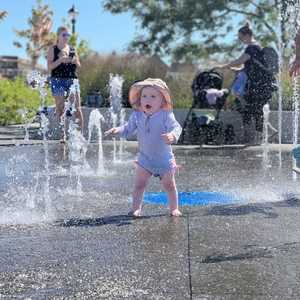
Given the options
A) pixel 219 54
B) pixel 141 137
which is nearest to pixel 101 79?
pixel 219 54

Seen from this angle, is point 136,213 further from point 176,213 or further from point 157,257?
point 157,257

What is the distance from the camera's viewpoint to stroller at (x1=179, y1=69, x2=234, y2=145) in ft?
35.6

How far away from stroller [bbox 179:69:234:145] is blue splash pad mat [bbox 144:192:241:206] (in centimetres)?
532

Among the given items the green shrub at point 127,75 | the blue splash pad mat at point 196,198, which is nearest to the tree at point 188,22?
the green shrub at point 127,75

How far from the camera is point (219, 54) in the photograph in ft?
74.6

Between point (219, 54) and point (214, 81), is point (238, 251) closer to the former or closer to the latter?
point (214, 81)

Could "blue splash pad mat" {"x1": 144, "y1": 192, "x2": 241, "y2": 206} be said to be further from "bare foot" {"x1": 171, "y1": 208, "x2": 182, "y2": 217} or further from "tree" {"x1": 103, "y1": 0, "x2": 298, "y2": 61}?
"tree" {"x1": 103, "y1": 0, "x2": 298, "y2": 61}

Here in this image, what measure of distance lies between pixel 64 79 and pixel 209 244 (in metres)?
5.97

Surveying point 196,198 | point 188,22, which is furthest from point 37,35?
point 196,198

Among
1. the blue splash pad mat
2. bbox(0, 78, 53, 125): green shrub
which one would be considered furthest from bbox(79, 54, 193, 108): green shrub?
the blue splash pad mat

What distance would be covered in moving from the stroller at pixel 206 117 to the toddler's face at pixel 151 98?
6.20 m

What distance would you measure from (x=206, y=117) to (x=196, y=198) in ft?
18.6

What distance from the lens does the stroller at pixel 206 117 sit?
10836 millimetres

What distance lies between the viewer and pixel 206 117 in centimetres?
1088
